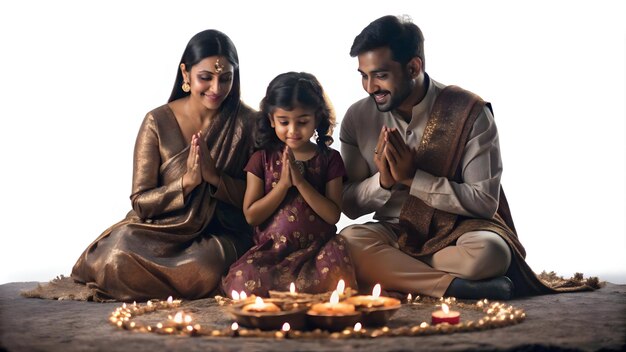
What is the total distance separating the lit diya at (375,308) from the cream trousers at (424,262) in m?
0.89

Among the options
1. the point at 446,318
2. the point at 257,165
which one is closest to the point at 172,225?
the point at 257,165

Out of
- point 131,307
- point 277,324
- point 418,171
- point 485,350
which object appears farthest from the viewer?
point 418,171

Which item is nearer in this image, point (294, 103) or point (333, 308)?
point (333, 308)

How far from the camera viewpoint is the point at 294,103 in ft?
16.3

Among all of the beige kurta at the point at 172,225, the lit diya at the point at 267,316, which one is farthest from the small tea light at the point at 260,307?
the beige kurta at the point at 172,225

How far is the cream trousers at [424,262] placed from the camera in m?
5.11

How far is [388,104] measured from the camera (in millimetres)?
5277

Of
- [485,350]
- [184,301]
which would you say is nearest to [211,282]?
[184,301]

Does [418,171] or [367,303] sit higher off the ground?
[418,171]

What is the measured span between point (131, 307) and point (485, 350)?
1908 mm

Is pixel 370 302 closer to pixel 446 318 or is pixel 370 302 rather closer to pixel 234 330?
pixel 446 318

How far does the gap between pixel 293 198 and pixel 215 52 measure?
93cm

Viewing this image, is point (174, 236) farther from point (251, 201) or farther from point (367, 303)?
point (367, 303)

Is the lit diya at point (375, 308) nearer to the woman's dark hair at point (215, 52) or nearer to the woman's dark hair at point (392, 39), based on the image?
the woman's dark hair at point (392, 39)
